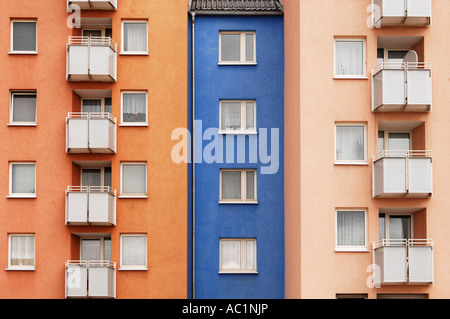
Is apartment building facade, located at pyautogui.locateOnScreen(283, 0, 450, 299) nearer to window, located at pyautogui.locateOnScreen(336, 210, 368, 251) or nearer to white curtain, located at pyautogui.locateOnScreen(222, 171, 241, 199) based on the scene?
window, located at pyautogui.locateOnScreen(336, 210, 368, 251)

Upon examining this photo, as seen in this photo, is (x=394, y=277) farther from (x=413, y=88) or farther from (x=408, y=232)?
(x=413, y=88)

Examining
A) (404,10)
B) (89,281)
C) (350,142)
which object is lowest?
(89,281)

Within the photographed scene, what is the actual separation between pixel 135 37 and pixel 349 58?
813 cm

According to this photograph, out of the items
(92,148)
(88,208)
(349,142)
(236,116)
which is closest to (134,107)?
(92,148)

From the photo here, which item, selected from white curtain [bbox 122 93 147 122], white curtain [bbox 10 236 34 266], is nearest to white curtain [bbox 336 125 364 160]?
white curtain [bbox 122 93 147 122]

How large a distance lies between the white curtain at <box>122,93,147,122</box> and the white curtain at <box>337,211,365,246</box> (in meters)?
8.31

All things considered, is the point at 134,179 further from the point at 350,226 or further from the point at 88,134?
the point at 350,226

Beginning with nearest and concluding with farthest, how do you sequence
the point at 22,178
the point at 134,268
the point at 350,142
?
the point at 350,142
the point at 134,268
the point at 22,178

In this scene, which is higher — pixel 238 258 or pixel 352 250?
pixel 352 250

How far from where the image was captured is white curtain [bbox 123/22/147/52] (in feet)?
119

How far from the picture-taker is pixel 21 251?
→ 3500 cm

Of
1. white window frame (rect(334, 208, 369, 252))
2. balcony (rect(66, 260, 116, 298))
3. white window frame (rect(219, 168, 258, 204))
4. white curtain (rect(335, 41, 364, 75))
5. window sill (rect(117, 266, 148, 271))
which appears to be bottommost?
balcony (rect(66, 260, 116, 298))

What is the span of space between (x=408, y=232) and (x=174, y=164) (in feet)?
28.9

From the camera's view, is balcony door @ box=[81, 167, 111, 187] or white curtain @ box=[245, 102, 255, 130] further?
white curtain @ box=[245, 102, 255, 130]
